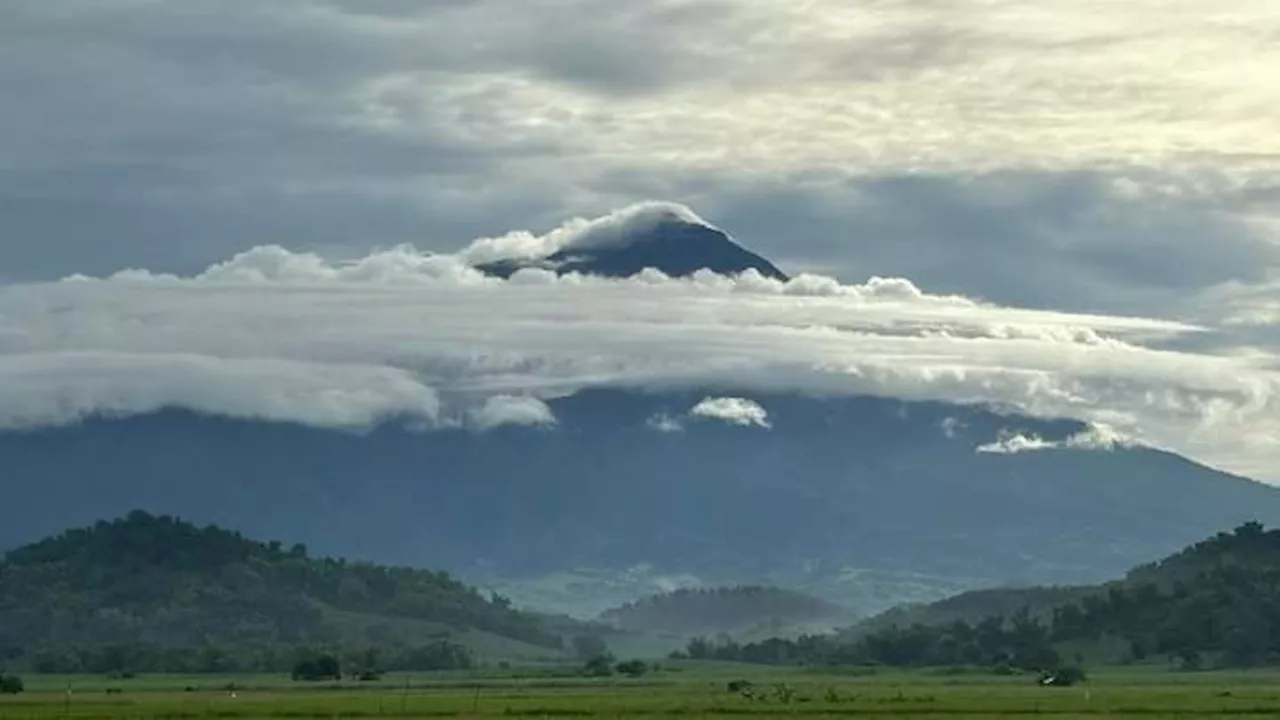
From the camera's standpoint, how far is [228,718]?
133250 millimetres

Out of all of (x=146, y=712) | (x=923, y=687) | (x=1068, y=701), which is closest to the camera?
(x=146, y=712)

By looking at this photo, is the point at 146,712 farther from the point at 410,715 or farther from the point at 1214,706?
the point at 1214,706

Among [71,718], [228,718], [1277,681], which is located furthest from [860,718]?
[1277,681]

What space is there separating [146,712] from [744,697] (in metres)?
38.8

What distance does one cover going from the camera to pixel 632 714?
435 feet

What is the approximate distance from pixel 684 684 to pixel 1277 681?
47.6 metres

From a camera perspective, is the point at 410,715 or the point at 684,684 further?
the point at 684,684

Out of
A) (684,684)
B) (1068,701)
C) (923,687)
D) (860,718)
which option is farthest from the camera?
(684,684)

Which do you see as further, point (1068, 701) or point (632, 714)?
point (1068, 701)

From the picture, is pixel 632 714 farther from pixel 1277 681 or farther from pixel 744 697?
pixel 1277 681

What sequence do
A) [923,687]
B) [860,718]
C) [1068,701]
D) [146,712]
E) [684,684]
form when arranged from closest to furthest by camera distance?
[860,718] < [146,712] < [1068,701] < [923,687] < [684,684]

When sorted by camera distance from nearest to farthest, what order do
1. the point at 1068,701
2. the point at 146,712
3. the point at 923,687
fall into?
the point at 146,712
the point at 1068,701
the point at 923,687

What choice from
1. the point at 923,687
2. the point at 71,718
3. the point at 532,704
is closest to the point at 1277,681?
the point at 923,687

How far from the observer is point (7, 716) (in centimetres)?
13575
